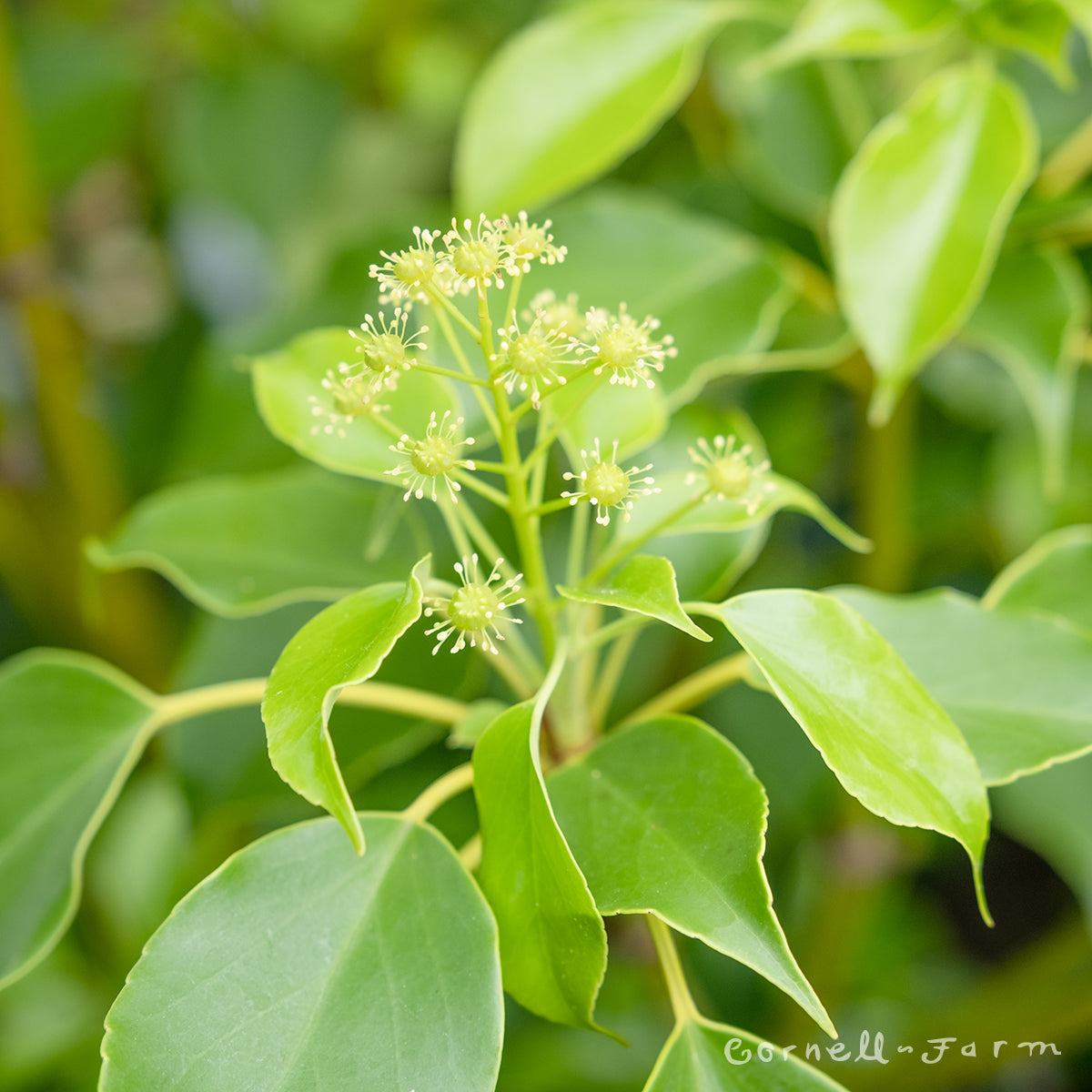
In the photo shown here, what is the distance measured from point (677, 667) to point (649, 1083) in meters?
0.46

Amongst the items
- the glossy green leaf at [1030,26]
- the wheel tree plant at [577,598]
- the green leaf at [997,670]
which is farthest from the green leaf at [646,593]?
the glossy green leaf at [1030,26]

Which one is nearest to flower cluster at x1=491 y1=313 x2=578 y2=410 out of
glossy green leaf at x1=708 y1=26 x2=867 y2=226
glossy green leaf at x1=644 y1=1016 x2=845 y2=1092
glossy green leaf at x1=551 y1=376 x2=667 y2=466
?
glossy green leaf at x1=551 y1=376 x2=667 y2=466

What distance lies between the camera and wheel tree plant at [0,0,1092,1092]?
0.31 metres

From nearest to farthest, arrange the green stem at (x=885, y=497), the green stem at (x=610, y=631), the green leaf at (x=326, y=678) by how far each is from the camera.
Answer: the green leaf at (x=326, y=678) → the green stem at (x=610, y=631) → the green stem at (x=885, y=497)

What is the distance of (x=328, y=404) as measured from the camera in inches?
16.5

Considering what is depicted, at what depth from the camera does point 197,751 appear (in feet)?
1.68

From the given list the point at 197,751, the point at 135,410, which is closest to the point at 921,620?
the point at 197,751

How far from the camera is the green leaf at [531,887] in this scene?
11.4 inches

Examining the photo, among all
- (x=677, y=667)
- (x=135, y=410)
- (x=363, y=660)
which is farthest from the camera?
(x=135, y=410)

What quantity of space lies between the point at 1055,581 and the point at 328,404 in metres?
0.31

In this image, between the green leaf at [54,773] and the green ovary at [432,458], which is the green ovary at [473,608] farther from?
the green leaf at [54,773]

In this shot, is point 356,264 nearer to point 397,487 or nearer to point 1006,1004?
point 397,487

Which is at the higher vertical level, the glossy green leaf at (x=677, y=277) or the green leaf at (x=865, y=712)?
the glossy green leaf at (x=677, y=277)

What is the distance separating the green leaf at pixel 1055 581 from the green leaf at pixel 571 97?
0.26m
